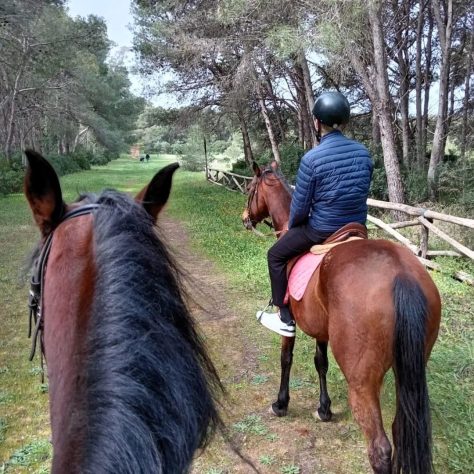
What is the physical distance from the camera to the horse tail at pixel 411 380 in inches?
95.0

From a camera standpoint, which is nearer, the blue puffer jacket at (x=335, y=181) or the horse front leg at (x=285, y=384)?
the blue puffer jacket at (x=335, y=181)

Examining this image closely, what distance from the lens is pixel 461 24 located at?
1588 cm

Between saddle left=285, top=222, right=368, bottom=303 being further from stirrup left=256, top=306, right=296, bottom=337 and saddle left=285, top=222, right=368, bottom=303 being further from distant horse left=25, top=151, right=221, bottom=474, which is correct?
distant horse left=25, top=151, right=221, bottom=474

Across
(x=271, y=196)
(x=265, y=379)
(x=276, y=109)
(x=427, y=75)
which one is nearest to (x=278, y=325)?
(x=265, y=379)

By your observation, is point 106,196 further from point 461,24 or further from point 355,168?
point 461,24

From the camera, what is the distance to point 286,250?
11.5 ft

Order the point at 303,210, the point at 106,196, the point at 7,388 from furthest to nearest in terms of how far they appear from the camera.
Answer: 1. the point at 7,388
2. the point at 303,210
3. the point at 106,196

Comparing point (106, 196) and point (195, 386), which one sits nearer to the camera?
point (195, 386)

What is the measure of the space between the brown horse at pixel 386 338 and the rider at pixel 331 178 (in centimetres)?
48

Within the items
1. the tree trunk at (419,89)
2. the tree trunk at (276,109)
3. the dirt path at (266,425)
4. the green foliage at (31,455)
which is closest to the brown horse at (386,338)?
the dirt path at (266,425)

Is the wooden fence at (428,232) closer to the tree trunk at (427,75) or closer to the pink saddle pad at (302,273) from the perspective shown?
the pink saddle pad at (302,273)

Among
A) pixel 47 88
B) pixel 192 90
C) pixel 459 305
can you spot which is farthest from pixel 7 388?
pixel 47 88

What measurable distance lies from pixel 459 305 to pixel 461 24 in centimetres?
1407


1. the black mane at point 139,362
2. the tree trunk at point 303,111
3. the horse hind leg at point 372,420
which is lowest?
the horse hind leg at point 372,420
